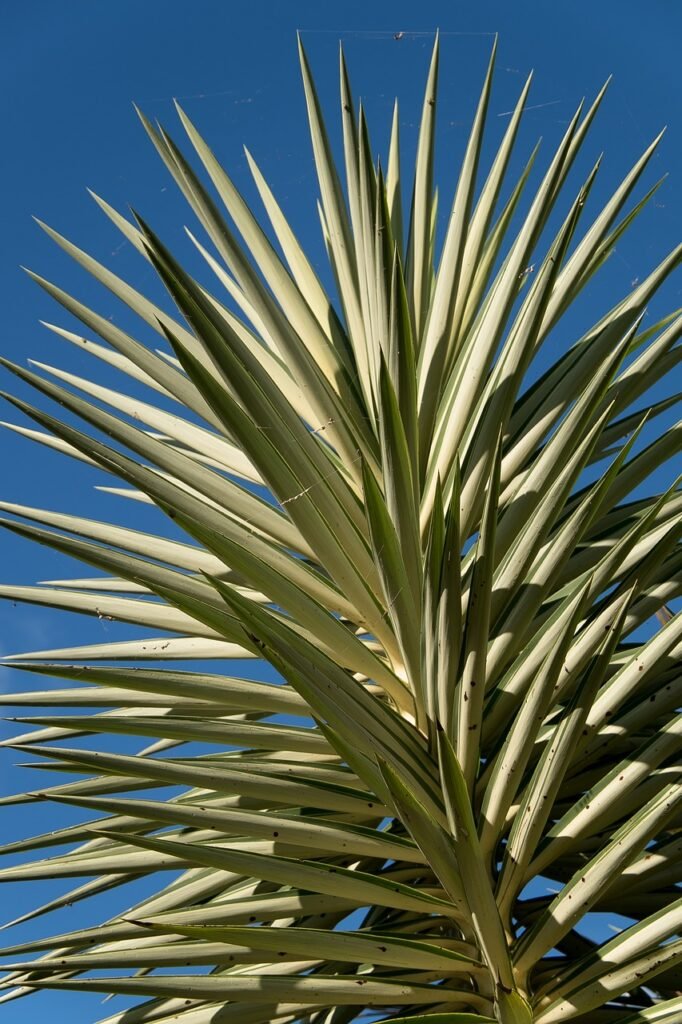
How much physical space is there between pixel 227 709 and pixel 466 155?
45.8 inches

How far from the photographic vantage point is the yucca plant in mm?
1029

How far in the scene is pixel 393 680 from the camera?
1.33 m

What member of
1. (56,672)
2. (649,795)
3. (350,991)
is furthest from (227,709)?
(649,795)

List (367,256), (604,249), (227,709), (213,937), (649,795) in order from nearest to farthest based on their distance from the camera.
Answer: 1. (213,937)
2. (649,795)
3. (227,709)
4. (367,256)
5. (604,249)

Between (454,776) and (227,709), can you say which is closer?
(454,776)

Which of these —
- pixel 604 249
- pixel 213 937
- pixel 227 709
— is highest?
pixel 604 249

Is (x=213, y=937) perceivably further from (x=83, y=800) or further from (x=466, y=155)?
(x=466, y=155)

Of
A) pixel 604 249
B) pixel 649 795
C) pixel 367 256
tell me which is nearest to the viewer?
pixel 649 795

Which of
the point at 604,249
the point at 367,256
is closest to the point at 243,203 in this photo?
the point at 367,256

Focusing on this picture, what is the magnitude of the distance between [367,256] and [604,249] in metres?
0.48

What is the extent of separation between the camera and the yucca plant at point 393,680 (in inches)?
40.5

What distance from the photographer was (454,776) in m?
0.97

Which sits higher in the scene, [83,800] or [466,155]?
[466,155]

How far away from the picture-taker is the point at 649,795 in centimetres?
110
